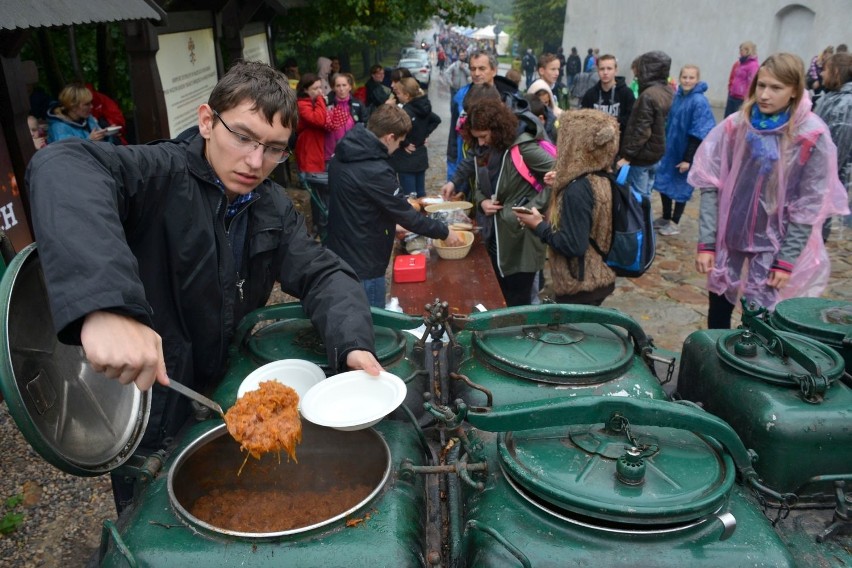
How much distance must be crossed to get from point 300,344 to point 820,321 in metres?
1.96

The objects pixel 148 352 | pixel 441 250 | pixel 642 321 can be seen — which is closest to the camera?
pixel 148 352

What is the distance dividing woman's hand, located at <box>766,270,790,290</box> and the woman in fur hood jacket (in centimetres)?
89

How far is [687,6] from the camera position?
20.5 m

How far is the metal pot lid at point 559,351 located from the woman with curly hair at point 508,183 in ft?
8.03

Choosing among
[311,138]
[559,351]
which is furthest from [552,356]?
[311,138]

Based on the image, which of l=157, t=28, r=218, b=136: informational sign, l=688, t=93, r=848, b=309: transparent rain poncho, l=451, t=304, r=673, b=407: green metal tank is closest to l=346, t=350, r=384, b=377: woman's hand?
l=451, t=304, r=673, b=407: green metal tank

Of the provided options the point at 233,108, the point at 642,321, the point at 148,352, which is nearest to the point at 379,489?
the point at 148,352

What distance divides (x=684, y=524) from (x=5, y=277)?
169 centimetres

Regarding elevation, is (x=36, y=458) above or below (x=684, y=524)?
below

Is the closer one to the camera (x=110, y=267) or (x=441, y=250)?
(x=110, y=267)

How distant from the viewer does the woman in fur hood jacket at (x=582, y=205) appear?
137 inches

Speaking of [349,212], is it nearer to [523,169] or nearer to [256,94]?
[523,169]


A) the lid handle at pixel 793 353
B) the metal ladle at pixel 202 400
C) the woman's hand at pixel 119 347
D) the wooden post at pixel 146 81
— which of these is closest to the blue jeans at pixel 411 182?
the wooden post at pixel 146 81

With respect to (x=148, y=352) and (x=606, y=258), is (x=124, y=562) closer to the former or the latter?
(x=148, y=352)
